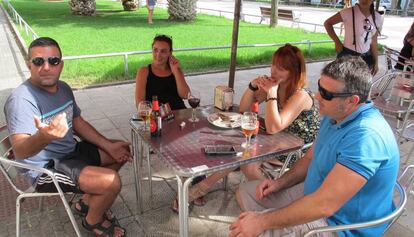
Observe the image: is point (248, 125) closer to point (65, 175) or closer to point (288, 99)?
point (288, 99)

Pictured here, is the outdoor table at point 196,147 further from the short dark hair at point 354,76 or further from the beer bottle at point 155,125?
the short dark hair at point 354,76

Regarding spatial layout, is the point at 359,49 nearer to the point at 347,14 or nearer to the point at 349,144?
the point at 347,14

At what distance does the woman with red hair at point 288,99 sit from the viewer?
238 centimetres

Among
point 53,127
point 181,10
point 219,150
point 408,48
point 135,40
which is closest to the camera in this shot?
point 53,127

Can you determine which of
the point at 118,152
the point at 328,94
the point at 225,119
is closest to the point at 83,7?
the point at 118,152

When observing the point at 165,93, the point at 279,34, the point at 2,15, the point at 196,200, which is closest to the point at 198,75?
the point at 165,93

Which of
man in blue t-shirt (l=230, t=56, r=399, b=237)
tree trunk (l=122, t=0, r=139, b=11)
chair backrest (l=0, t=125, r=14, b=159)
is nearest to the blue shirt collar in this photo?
man in blue t-shirt (l=230, t=56, r=399, b=237)

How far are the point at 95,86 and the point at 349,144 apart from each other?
218 inches

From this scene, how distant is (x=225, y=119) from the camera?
2.59 meters

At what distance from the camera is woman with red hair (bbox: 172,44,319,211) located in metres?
2.38

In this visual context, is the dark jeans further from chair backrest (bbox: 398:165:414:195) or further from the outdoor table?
the outdoor table

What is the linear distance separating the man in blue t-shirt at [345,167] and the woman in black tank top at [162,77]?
5.83 ft

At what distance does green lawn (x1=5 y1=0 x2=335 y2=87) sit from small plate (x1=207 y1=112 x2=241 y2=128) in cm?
445

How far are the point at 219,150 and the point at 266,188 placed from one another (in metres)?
0.40
